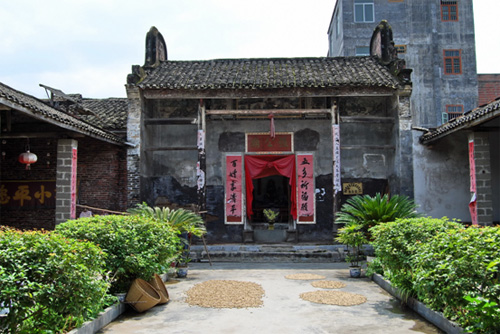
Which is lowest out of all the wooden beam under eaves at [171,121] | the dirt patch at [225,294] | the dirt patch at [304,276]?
the dirt patch at [304,276]

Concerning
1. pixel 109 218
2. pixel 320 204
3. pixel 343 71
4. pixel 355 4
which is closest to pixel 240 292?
pixel 109 218

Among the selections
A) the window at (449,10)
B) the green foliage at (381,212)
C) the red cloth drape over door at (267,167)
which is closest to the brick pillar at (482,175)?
the green foliage at (381,212)

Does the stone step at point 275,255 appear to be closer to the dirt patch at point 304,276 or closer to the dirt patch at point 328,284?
the dirt patch at point 304,276

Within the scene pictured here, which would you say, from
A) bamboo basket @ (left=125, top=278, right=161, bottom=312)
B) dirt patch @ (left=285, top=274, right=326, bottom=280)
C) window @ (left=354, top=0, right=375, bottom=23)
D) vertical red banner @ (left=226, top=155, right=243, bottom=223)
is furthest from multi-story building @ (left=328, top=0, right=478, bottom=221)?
bamboo basket @ (left=125, top=278, right=161, bottom=312)

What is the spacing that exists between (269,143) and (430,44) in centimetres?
1438

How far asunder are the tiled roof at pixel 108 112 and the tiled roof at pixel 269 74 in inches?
68.8

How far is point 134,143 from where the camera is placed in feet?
46.3

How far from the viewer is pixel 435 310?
5.61m

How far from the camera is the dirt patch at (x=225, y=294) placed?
6.87m

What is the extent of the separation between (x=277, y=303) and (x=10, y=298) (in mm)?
4001

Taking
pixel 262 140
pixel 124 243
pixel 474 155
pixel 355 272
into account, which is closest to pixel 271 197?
pixel 262 140

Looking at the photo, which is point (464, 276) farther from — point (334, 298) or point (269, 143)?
point (269, 143)

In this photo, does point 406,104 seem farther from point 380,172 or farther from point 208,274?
point 208,274

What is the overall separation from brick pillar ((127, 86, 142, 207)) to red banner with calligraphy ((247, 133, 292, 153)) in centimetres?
355
